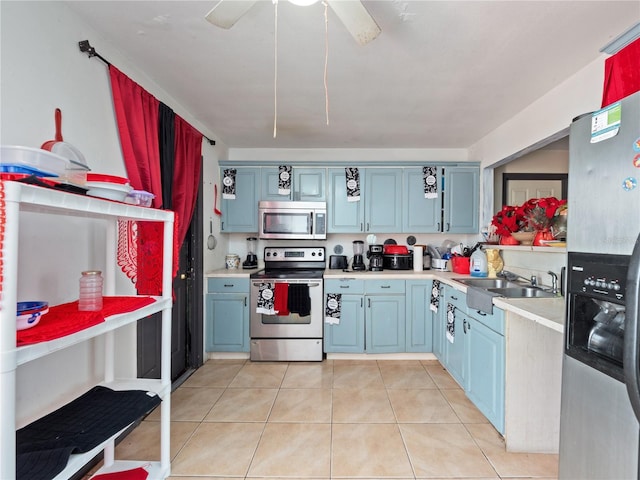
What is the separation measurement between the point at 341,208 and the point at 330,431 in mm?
2183

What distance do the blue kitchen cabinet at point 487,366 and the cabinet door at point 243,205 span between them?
7.81 ft

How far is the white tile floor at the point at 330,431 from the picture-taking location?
5.41 ft

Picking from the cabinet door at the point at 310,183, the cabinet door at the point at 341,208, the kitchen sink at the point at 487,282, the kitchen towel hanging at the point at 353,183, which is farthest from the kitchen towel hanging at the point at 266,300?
the kitchen sink at the point at 487,282

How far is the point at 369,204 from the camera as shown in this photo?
11.3ft

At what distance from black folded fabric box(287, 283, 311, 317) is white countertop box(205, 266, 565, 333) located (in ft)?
0.92

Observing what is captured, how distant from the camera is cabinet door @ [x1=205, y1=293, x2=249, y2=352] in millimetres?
3123

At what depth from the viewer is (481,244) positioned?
3197mm

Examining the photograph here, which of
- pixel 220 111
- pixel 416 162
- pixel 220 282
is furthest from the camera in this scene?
pixel 416 162

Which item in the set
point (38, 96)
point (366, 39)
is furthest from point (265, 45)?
point (38, 96)

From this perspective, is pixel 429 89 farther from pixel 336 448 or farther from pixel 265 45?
pixel 336 448

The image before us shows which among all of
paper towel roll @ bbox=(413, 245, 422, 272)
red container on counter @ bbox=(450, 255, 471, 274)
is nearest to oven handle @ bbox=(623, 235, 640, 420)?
red container on counter @ bbox=(450, 255, 471, 274)

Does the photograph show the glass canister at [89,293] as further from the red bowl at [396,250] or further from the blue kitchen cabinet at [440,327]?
the red bowl at [396,250]

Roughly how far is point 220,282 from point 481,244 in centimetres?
273

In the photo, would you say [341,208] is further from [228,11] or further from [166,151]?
[228,11]
